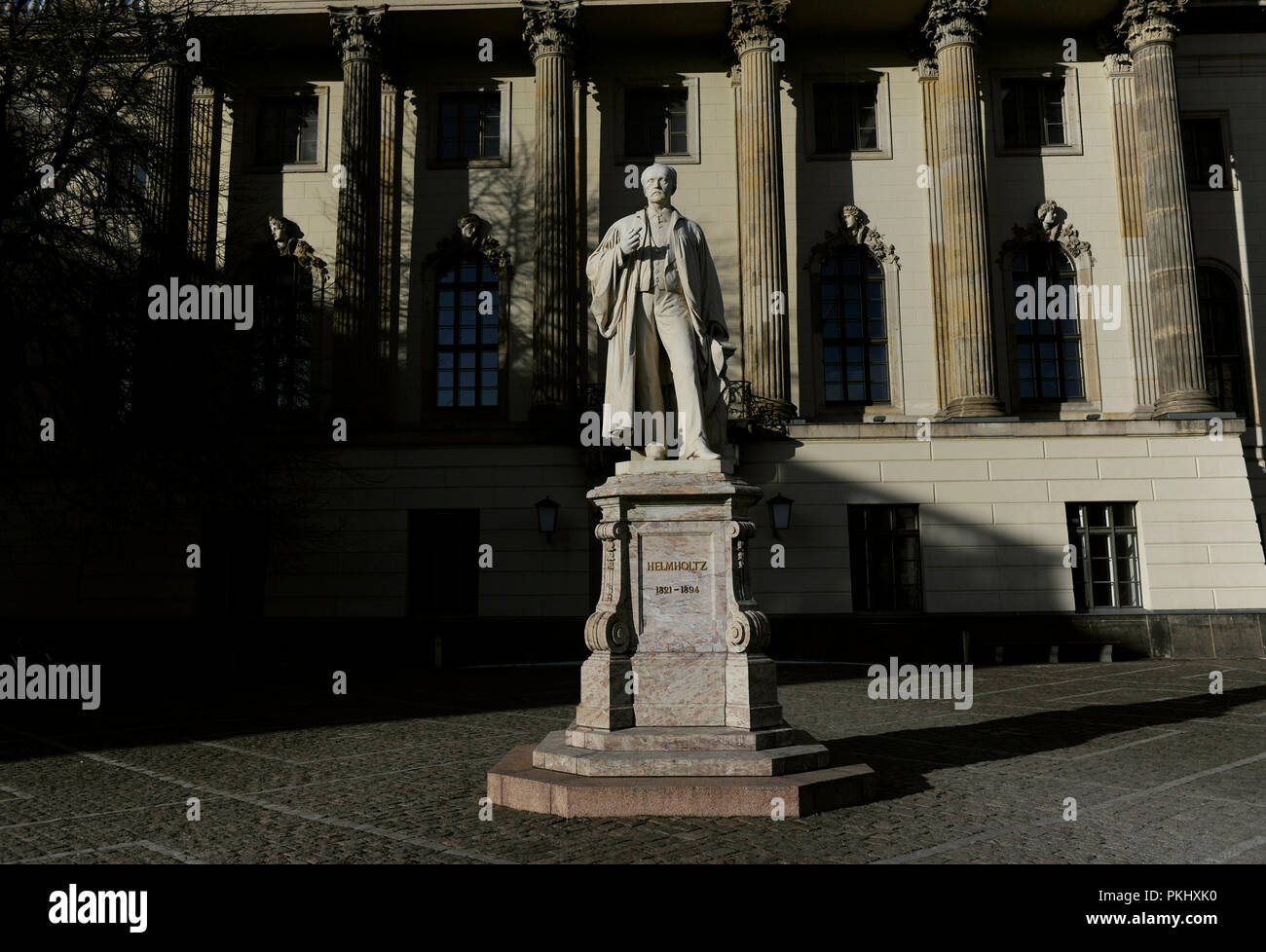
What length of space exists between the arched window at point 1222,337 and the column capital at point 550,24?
16.8 m

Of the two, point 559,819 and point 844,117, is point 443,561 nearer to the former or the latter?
point 844,117

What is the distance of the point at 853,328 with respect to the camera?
76.2 ft

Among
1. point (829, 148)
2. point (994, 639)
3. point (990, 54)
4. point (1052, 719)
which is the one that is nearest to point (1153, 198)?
point (990, 54)

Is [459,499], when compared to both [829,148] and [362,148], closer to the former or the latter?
[362,148]

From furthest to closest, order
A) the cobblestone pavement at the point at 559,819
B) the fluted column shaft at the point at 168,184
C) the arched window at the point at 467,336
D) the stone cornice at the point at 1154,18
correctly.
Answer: the arched window at the point at 467,336, the stone cornice at the point at 1154,18, the fluted column shaft at the point at 168,184, the cobblestone pavement at the point at 559,819

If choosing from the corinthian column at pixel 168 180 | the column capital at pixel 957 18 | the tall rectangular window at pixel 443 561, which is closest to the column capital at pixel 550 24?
the corinthian column at pixel 168 180

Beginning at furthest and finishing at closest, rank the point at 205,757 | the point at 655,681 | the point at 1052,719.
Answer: the point at 1052,719 → the point at 205,757 → the point at 655,681

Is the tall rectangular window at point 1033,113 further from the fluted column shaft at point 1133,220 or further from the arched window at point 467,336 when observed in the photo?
the arched window at point 467,336

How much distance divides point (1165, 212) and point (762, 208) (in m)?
9.42

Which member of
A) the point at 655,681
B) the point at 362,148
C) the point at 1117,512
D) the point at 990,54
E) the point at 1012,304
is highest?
the point at 990,54

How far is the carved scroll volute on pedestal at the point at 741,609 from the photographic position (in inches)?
265

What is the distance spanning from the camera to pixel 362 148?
22672 millimetres

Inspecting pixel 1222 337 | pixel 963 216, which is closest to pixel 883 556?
pixel 963 216

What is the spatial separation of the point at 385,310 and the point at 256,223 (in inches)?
165
